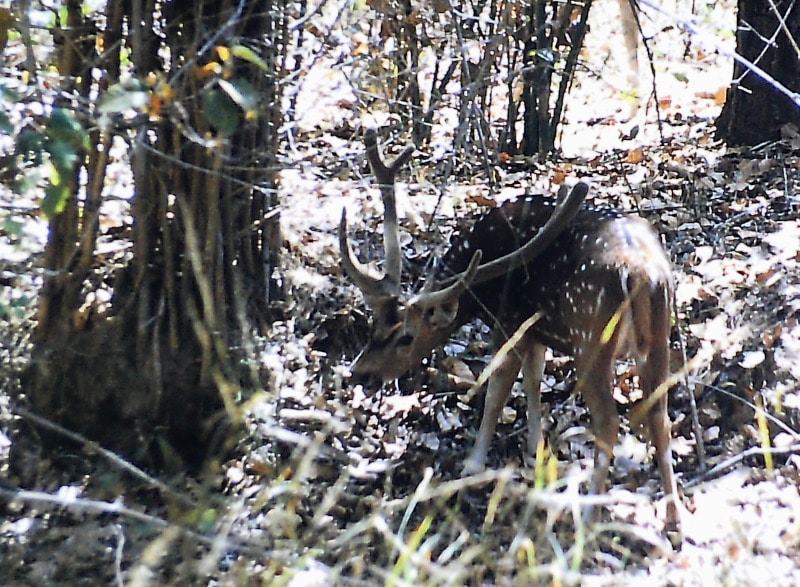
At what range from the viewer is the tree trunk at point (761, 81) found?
27.9 ft

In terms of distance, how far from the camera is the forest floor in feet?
13.9

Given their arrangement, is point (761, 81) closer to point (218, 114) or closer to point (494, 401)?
point (494, 401)

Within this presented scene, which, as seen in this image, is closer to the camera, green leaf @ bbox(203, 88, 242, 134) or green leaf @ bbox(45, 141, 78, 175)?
green leaf @ bbox(45, 141, 78, 175)

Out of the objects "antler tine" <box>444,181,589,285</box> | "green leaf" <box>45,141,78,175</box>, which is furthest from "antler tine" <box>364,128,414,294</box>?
"green leaf" <box>45,141,78,175</box>

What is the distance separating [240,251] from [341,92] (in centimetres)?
107

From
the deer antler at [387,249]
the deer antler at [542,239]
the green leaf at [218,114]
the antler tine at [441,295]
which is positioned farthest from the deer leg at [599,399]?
the green leaf at [218,114]

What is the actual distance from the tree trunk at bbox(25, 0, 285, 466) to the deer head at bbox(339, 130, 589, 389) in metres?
0.53

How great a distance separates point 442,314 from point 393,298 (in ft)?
0.92

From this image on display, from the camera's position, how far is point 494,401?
5.75 metres

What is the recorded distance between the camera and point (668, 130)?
985 centimetres

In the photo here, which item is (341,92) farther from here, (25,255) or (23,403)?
(23,403)

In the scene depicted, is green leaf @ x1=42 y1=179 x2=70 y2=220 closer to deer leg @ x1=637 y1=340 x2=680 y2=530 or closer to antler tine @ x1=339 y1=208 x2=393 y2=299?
antler tine @ x1=339 y1=208 x2=393 y2=299

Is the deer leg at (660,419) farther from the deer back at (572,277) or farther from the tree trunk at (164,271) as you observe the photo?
the tree trunk at (164,271)

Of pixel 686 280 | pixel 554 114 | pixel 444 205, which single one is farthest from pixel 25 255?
pixel 554 114
